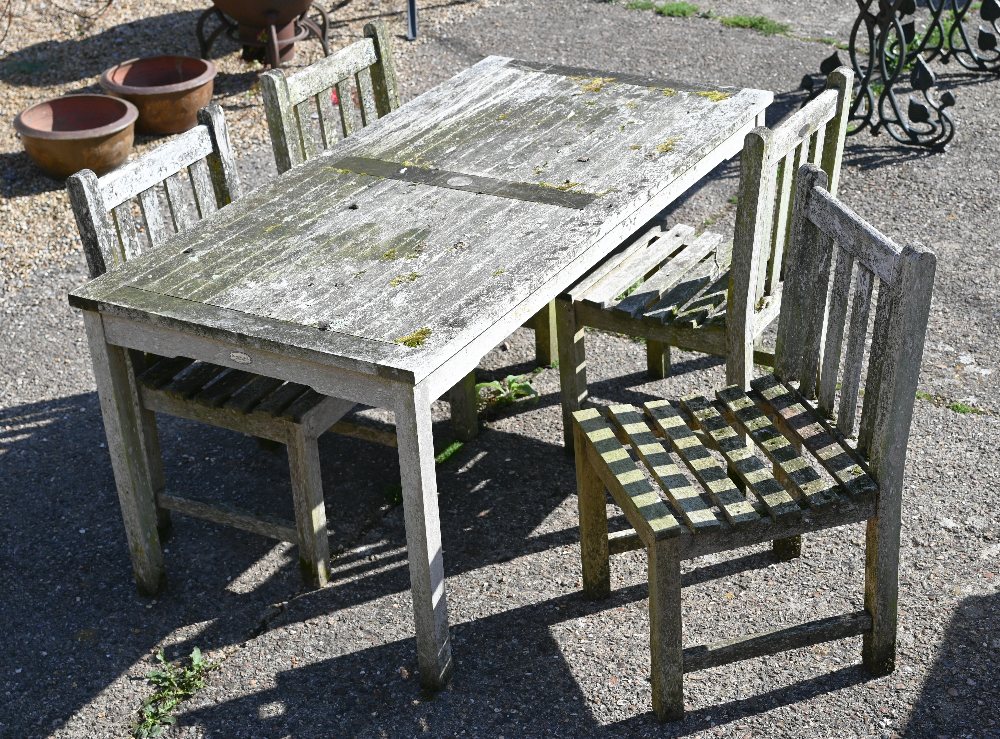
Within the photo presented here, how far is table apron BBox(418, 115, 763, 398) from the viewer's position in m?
3.02

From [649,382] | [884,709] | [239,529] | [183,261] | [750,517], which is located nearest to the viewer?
[750,517]

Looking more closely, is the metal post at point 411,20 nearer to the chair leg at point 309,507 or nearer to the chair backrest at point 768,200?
the chair backrest at point 768,200

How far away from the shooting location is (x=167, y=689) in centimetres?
337

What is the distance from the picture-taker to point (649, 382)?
15.5 feet

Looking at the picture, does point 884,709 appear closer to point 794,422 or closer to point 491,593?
point 794,422

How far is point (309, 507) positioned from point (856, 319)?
5.26 ft

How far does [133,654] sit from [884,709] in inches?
80.6

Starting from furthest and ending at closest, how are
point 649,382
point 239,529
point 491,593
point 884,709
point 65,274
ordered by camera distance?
point 65,274
point 649,382
point 239,529
point 491,593
point 884,709

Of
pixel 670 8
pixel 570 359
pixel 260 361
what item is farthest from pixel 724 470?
pixel 670 8

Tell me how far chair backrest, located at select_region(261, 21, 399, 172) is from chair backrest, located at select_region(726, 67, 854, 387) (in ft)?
5.10

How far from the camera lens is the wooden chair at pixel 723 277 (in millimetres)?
3596

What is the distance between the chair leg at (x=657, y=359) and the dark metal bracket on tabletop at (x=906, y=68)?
8.37ft

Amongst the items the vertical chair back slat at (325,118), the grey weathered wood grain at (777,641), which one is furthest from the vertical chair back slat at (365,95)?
the grey weathered wood grain at (777,641)

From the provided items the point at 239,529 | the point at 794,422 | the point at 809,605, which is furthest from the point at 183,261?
the point at 809,605
